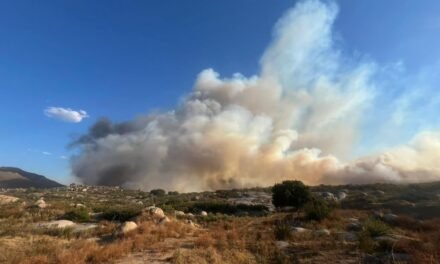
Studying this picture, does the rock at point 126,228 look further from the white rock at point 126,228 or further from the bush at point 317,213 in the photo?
the bush at point 317,213

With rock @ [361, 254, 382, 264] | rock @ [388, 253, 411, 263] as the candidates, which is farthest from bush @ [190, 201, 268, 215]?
rock @ [388, 253, 411, 263]

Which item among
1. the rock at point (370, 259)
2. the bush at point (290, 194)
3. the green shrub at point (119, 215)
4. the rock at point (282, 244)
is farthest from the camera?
the bush at point (290, 194)

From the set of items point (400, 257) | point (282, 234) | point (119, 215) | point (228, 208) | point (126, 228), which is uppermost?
point (119, 215)

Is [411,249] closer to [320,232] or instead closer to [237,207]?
[320,232]

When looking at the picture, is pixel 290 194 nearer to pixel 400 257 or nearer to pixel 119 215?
pixel 119 215

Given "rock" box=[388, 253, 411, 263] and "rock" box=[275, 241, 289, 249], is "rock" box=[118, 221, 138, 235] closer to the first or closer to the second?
"rock" box=[275, 241, 289, 249]

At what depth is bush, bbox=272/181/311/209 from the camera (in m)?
56.1

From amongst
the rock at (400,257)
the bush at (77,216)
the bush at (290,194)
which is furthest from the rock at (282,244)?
→ the bush at (290,194)

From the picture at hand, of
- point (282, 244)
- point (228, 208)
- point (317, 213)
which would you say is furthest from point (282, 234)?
point (228, 208)

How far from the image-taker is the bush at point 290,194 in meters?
56.1

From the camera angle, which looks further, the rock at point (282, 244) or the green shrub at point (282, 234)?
the green shrub at point (282, 234)

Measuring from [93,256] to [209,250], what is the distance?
5297mm

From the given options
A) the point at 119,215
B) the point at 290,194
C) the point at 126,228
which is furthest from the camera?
the point at 290,194

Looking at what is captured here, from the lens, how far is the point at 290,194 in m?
56.7
